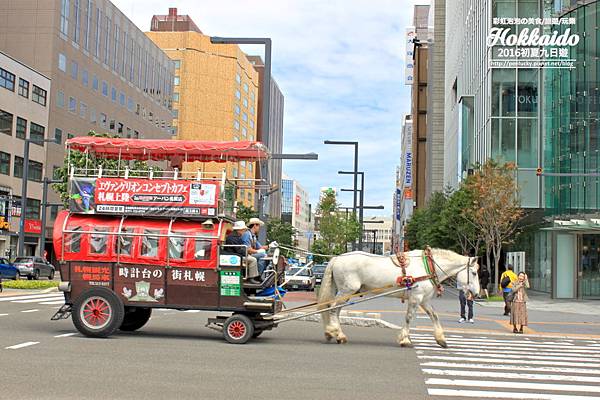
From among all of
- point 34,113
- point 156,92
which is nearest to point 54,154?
point 34,113

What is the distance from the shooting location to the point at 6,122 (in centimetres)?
5938

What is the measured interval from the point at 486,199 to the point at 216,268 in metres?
23.6

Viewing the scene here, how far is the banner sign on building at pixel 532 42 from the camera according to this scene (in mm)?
38500

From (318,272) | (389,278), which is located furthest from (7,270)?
(389,278)

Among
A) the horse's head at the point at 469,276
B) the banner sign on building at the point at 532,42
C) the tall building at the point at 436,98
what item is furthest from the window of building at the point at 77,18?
the horse's head at the point at 469,276

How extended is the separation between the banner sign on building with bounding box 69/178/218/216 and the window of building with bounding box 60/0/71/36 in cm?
5797

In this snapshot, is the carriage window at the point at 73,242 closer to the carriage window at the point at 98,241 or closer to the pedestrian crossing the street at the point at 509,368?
the carriage window at the point at 98,241

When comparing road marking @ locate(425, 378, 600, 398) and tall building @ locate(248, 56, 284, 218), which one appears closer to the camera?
road marking @ locate(425, 378, 600, 398)

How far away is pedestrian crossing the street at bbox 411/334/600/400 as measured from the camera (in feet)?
30.6

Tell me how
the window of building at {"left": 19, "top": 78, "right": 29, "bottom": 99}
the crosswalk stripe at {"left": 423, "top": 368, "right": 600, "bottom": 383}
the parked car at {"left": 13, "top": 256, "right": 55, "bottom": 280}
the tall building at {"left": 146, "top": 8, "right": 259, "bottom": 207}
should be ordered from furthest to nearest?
the tall building at {"left": 146, "top": 8, "right": 259, "bottom": 207}, the window of building at {"left": 19, "top": 78, "right": 29, "bottom": 99}, the parked car at {"left": 13, "top": 256, "right": 55, "bottom": 280}, the crosswalk stripe at {"left": 423, "top": 368, "right": 600, "bottom": 383}

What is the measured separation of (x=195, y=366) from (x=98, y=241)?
458 centimetres

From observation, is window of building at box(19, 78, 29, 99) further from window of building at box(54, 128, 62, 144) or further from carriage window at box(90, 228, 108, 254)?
carriage window at box(90, 228, 108, 254)

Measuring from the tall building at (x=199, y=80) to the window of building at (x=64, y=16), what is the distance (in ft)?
166

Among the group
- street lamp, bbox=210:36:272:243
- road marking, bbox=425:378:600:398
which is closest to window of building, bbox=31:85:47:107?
street lamp, bbox=210:36:272:243
